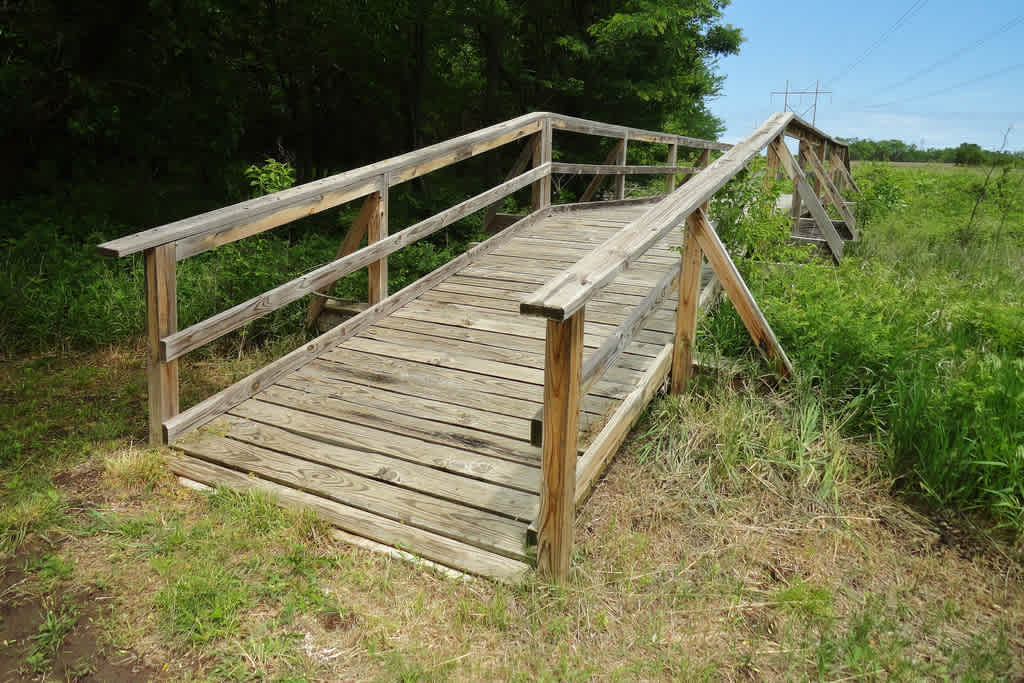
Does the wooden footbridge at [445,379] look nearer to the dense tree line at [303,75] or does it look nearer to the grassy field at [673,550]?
the grassy field at [673,550]

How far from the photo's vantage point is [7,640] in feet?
7.28

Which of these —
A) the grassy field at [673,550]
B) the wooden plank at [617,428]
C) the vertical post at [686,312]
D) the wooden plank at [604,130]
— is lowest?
the grassy field at [673,550]

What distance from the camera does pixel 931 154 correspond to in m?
40.0

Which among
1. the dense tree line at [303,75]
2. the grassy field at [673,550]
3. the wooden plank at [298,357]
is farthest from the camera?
the dense tree line at [303,75]

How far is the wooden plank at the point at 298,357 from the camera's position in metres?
3.48

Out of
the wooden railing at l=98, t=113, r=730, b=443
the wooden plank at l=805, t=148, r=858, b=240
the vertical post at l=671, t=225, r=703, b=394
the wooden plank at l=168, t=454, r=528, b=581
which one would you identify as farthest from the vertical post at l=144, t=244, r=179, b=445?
the wooden plank at l=805, t=148, r=858, b=240

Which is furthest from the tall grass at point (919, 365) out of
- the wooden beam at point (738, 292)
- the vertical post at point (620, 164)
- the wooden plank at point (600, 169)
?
the vertical post at point (620, 164)

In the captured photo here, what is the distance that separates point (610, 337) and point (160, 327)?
78.1 inches

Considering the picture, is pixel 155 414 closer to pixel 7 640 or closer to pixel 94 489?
pixel 94 489

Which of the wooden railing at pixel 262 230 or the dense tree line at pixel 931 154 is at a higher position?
the dense tree line at pixel 931 154

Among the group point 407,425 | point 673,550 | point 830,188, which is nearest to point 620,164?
point 830,188

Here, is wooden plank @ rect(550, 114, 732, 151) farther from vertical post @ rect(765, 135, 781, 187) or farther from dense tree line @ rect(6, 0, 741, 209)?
dense tree line @ rect(6, 0, 741, 209)

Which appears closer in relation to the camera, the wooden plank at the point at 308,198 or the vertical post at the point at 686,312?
the wooden plank at the point at 308,198

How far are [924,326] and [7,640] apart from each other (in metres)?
4.54
